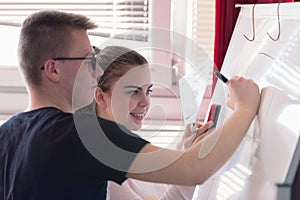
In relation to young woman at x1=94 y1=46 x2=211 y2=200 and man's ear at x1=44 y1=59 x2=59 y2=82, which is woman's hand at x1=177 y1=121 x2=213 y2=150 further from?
man's ear at x1=44 y1=59 x2=59 y2=82

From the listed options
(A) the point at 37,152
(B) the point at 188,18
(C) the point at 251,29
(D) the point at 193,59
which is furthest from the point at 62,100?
(B) the point at 188,18

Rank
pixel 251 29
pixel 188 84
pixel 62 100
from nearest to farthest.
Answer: pixel 62 100
pixel 251 29
pixel 188 84

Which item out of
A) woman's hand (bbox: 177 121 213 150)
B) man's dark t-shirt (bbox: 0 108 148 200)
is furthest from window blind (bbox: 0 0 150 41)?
man's dark t-shirt (bbox: 0 108 148 200)

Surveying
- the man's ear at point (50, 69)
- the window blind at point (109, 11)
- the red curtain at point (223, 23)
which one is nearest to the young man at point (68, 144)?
→ the man's ear at point (50, 69)

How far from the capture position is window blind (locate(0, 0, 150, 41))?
1990 mm

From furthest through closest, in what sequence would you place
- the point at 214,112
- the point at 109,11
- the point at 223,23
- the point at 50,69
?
the point at 109,11 < the point at 223,23 < the point at 214,112 < the point at 50,69

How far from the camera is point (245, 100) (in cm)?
102

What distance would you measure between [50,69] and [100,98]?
207 mm

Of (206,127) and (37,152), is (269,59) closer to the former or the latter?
(206,127)

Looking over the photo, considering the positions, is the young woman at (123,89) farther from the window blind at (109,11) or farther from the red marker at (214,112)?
the window blind at (109,11)

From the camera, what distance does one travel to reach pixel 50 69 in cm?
111

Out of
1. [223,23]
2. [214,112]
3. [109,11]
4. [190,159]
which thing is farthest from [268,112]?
[109,11]

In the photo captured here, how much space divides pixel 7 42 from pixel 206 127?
1.24 metres

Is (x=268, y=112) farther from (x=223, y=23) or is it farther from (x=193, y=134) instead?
(x=223, y=23)
